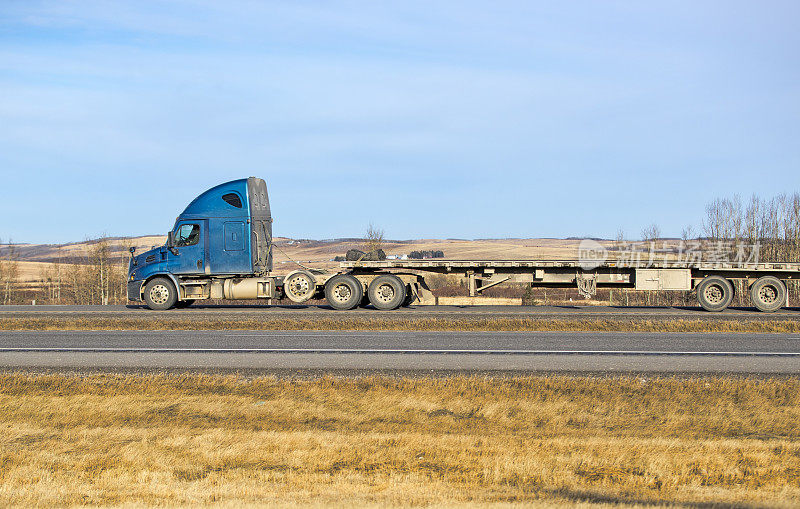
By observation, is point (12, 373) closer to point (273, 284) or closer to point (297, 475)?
point (297, 475)

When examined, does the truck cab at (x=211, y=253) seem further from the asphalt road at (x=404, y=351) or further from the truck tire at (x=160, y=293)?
the asphalt road at (x=404, y=351)

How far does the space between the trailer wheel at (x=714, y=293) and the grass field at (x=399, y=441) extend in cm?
1458

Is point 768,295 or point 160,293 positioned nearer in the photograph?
point 768,295

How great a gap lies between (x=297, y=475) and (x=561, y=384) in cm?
576

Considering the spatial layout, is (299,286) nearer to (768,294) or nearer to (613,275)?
(613,275)

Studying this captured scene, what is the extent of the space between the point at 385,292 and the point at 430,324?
4856mm

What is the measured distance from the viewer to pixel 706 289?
25891 mm

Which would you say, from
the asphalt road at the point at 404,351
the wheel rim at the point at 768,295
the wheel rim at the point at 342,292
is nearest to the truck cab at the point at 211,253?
the wheel rim at the point at 342,292

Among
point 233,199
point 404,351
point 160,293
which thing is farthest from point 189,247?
point 404,351

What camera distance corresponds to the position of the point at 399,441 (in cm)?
840

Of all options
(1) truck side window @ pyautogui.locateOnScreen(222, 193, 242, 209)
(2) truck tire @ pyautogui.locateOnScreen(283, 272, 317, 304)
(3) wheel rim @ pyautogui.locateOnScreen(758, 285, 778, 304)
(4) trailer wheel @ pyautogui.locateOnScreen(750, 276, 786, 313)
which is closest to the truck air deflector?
(1) truck side window @ pyautogui.locateOnScreen(222, 193, 242, 209)

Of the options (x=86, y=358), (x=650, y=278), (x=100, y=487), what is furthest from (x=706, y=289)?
(x=100, y=487)

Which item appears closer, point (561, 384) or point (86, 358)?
point (561, 384)

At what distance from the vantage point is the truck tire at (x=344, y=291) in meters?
25.7
